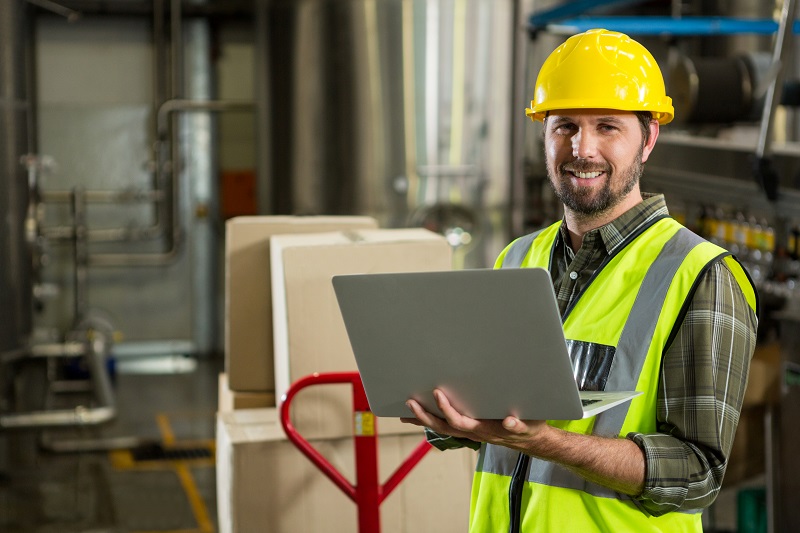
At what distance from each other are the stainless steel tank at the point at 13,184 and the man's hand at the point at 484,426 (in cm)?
492

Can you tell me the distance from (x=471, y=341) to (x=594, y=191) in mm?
410

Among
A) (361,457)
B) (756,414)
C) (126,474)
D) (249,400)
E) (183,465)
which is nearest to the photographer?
(361,457)

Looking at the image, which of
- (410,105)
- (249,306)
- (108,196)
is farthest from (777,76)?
(108,196)

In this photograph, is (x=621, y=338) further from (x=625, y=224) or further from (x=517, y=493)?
(x=517, y=493)

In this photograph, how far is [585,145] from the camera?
1.76m

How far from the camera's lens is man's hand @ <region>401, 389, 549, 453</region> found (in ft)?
5.19

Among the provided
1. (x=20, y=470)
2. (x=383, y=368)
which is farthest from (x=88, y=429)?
(x=383, y=368)

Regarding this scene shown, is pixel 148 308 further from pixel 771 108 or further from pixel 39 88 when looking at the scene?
pixel 771 108

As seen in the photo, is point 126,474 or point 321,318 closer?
point 321,318

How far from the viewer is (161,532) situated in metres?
4.92

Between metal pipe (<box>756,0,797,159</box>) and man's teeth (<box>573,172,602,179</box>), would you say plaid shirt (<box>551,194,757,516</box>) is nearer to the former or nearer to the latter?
man's teeth (<box>573,172,602,179</box>)

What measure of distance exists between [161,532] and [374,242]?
7.87ft

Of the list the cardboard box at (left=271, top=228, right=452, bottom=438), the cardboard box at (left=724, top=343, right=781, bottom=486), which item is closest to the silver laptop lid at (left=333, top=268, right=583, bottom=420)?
the cardboard box at (left=271, top=228, right=452, bottom=438)

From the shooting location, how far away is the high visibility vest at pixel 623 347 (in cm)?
167
